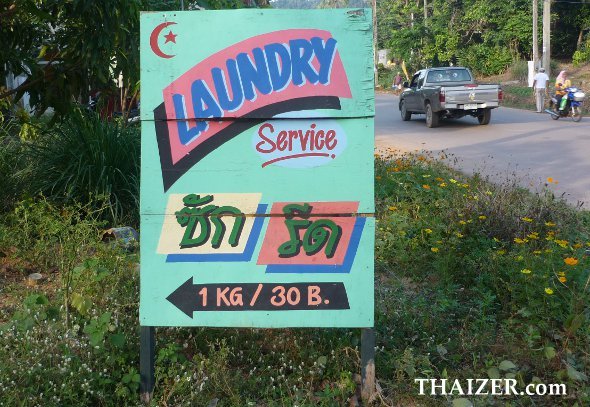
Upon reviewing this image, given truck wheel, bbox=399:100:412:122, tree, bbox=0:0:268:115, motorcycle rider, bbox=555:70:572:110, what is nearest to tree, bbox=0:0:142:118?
tree, bbox=0:0:268:115

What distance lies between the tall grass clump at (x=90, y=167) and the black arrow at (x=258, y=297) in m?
3.18

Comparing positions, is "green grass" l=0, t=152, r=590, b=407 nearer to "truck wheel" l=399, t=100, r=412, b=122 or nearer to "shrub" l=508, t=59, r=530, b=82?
"truck wheel" l=399, t=100, r=412, b=122

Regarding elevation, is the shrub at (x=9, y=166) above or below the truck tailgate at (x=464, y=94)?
below

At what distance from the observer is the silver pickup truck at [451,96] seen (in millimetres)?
19312

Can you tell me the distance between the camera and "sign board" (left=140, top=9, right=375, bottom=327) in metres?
3.51

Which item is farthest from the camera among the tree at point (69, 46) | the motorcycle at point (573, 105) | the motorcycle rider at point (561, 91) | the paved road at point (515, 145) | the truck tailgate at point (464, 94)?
the motorcycle rider at point (561, 91)

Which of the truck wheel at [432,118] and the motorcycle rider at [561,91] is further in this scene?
the motorcycle rider at [561,91]

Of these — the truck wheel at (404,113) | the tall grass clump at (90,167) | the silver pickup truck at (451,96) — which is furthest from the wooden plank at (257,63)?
the truck wheel at (404,113)

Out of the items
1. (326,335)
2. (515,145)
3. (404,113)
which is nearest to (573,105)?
(404,113)

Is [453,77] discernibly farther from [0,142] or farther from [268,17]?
[268,17]

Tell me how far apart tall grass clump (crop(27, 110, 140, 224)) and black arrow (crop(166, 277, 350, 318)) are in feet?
10.4

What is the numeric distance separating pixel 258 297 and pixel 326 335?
759mm

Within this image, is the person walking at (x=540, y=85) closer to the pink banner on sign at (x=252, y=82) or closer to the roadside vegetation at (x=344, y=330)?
the roadside vegetation at (x=344, y=330)

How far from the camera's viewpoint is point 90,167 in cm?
693
